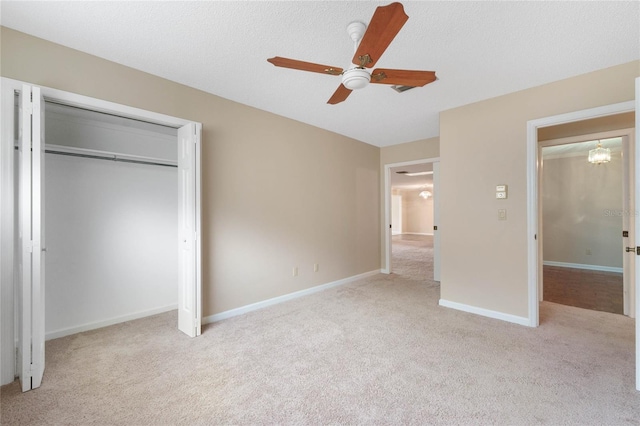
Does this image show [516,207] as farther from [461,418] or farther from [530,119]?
[461,418]

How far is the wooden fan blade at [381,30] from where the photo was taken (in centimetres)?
122

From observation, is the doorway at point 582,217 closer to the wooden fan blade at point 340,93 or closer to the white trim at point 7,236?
the wooden fan blade at point 340,93

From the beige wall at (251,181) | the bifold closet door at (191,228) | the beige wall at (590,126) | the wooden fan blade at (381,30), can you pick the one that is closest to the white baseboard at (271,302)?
the beige wall at (251,181)

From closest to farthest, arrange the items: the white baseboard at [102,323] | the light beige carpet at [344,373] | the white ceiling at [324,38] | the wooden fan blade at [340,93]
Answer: the light beige carpet at [344,373] < the white ceiling at [324,38] < the wooden fan blade at [340,93] < the white baseboard at [102,323]

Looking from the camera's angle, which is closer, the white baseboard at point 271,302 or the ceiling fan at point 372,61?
the ceiling fan at point 372,61

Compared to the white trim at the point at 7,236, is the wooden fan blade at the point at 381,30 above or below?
above

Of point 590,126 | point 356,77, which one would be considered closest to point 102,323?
point 356,77

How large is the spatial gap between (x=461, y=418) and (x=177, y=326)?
2.80 meters

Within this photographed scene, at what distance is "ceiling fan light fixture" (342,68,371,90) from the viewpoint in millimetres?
1716

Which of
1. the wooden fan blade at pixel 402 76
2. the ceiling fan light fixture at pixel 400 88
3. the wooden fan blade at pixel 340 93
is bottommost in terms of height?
the wooden fan blade at pixel 402 76

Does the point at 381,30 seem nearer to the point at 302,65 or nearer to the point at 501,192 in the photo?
the point at 302,65

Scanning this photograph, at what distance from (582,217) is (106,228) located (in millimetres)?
Answer: 8623

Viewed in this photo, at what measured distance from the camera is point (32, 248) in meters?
1.91

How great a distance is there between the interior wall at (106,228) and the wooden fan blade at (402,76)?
2.83 metres
